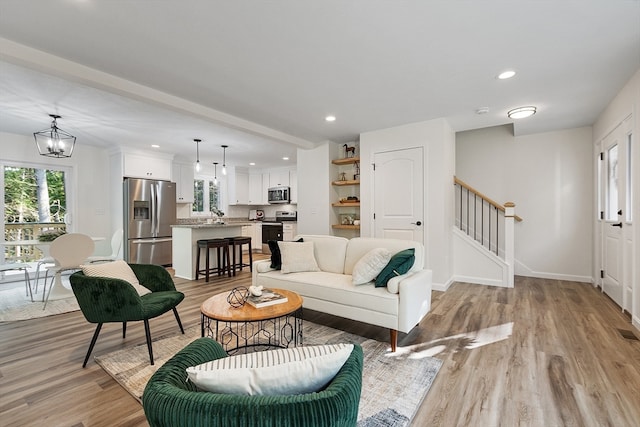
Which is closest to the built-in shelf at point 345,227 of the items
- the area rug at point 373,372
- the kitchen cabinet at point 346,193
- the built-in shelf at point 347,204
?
the kitchen cabinet at point 346,193

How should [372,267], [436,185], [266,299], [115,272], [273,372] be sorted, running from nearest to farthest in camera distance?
[273,372] → [266,299] → [115,272] → [372,267] → [436,185]

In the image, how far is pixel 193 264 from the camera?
16.4 feet

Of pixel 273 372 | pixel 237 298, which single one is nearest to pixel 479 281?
pixel 237 298

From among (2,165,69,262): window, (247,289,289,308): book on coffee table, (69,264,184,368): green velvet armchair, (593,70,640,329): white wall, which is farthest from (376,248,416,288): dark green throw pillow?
(2,165,69,262): window

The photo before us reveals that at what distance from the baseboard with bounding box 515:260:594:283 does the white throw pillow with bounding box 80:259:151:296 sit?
18.5 ft

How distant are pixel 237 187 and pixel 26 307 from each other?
17.6 ft

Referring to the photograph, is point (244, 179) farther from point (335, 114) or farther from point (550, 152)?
point (550, 152)

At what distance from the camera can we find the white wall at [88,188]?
5441 mm

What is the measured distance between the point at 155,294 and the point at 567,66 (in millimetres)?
4242

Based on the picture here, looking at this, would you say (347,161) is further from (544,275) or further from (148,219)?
(148,219)

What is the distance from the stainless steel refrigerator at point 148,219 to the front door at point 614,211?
7208 millimetres

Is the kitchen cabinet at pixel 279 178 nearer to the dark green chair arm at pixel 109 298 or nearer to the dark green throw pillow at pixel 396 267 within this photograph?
the dark green throw pillow at pixel 396 267

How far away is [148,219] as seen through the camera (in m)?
5.97

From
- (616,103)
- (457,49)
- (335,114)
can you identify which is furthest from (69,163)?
(616,103)
